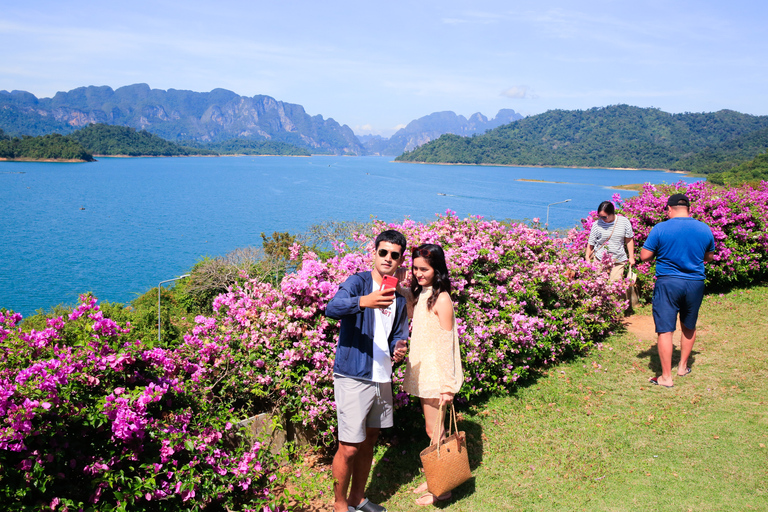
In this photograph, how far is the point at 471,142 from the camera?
19912cm

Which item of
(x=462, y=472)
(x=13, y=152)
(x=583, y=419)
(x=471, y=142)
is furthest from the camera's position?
(x=471, y=142)

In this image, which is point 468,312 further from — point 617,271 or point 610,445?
point 617,271

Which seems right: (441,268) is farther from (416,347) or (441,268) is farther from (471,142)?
(471,142)

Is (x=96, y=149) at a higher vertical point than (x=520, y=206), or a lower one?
higher

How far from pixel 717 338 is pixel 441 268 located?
19.5 feet

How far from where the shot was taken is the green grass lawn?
154 inches

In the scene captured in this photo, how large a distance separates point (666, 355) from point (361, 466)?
4.09 m

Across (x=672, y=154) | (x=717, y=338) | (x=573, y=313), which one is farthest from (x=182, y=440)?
(x=672, y=154)

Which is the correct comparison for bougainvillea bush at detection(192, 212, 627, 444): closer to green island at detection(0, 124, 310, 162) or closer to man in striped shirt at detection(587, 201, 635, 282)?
man in striped shirt at detection(587, 201, 635, 282)

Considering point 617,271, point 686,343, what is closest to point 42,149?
point 617,271

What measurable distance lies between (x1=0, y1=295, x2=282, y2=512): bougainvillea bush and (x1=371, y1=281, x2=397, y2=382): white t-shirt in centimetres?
117

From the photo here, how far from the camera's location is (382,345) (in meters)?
3.52

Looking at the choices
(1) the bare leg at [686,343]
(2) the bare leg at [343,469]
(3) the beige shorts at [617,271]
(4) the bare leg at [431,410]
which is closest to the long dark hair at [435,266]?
(4) the bare leg at [431,410]

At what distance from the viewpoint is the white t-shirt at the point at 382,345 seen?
3471mm
